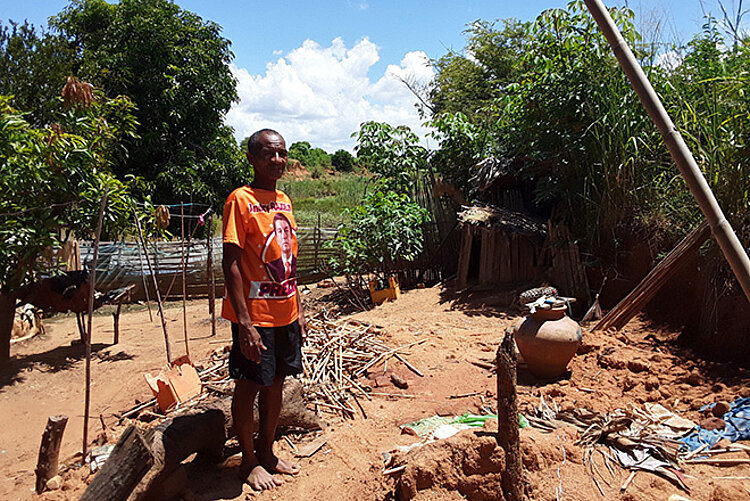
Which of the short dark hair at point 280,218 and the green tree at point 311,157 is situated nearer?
the short dark hair at point 280,218

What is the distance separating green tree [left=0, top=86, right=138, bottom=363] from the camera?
15.2 feet

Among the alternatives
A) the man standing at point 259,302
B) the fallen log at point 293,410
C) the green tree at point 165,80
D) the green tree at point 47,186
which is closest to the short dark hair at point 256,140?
the man standing at point 259,302

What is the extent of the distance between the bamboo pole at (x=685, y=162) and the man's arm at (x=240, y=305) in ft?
5.86

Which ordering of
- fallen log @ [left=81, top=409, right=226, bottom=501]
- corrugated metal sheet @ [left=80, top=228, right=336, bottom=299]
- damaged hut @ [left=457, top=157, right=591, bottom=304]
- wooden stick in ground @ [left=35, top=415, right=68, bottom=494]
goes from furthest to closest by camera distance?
corrugated metal sheet @ [left=80, top=228, right=336, bottom=299], damaged hut @ [left=457, top=157, right=591, bottom=304], wooden stick in ground @ [left=35, top=415, right=68, bottom=494], fallen log @ [left=81, top=409, right=226, bottom=501]

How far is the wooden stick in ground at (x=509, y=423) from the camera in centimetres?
226

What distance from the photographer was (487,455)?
229 cm

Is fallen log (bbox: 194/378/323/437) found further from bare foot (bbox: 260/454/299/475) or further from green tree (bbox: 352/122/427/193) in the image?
green tree (bbox: 352/122/427/193)

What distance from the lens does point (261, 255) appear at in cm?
247

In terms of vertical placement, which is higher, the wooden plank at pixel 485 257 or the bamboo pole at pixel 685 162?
the bamboo pole at pixel 685 162

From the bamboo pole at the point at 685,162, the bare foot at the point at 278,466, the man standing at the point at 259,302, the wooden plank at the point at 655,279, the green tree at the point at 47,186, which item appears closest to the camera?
the bamboo pole at the point at 685,162

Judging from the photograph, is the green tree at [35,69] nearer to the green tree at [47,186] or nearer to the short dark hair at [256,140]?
the green tree at [47,186]

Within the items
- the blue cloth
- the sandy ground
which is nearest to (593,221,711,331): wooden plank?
the sandy ground

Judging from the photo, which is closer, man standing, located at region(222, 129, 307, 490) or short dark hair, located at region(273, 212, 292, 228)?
man standing, located at region(222, 129, 307, 490)

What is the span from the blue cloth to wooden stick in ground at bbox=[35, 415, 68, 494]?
352cm
